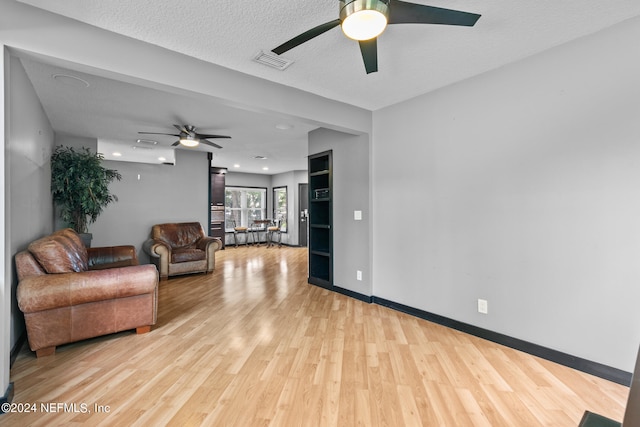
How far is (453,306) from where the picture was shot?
2984mm

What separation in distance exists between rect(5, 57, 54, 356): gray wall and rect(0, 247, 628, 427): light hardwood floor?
783mm

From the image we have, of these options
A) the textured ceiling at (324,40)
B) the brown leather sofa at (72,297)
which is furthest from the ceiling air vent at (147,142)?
the brown leather sofa at (72,297)

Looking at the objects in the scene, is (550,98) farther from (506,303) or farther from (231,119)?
(231,119)

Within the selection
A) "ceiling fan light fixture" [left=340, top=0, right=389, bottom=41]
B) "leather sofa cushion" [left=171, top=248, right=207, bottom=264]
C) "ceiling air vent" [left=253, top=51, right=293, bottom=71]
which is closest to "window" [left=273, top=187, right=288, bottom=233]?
"leather sofa cushion" [left=171, top=248, right=207, bottom=264]

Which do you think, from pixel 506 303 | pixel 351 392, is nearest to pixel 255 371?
pixel 351 392

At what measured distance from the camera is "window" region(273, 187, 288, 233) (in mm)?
9992

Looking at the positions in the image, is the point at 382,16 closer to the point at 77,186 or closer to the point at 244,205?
the point at 77,186

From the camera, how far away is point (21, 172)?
8.20ft

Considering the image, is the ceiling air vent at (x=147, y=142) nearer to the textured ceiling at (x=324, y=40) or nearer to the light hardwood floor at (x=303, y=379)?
the textured ceiling at (x=324, y=40)

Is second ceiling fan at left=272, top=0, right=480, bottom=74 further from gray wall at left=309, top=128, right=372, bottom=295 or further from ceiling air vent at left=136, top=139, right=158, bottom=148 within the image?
ceiling air vent at left=136, top=139, right=158, bottom=148

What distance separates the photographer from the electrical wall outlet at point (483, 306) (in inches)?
107

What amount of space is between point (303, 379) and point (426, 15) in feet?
7.96

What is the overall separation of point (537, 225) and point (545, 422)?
4.74 feet

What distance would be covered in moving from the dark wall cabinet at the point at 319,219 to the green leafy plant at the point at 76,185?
3.51 metres
